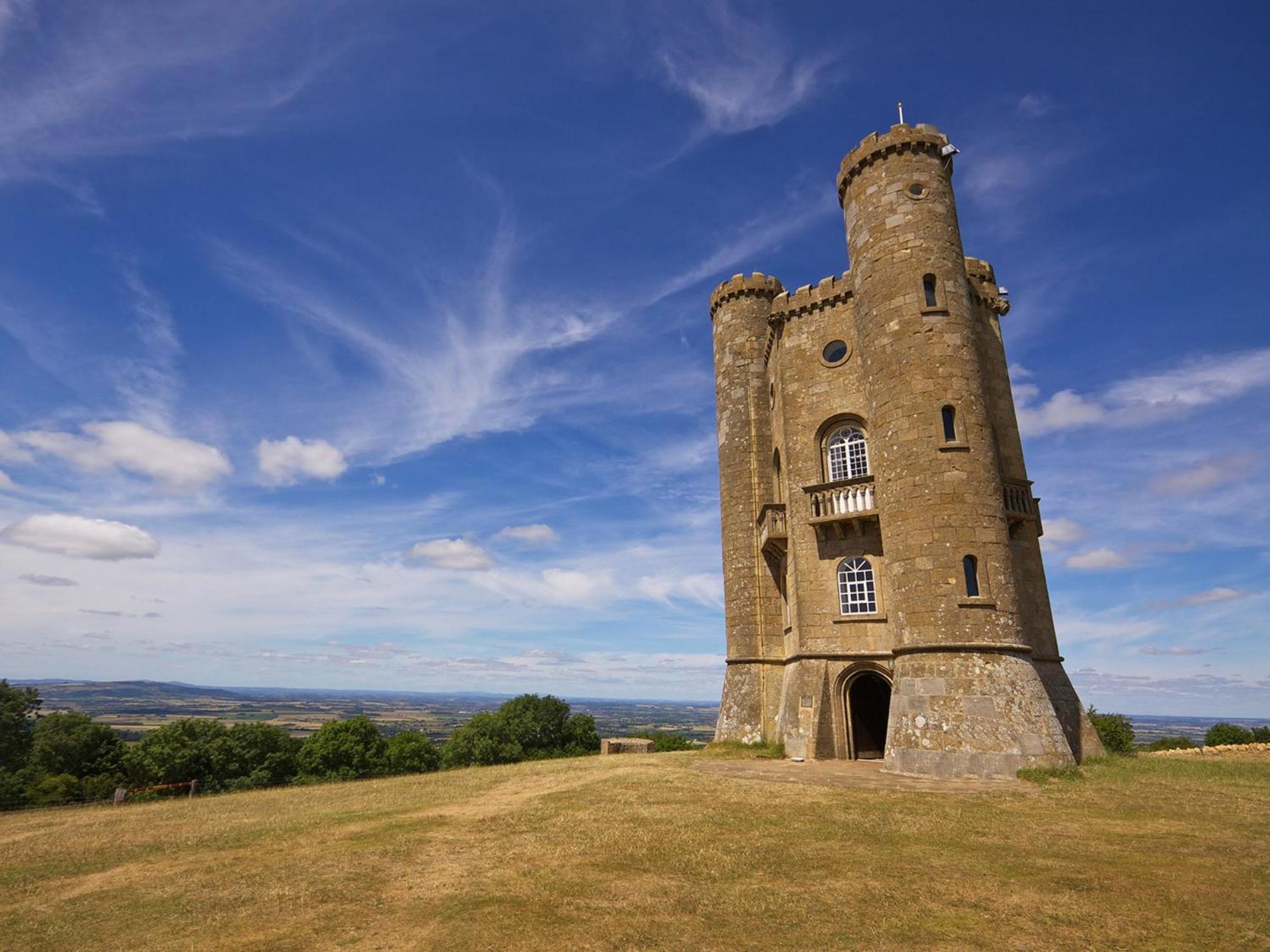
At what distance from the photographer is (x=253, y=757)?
50906mm

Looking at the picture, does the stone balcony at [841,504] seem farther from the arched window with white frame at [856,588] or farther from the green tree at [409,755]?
the green tree at [409,755]

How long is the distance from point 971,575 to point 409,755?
5350 centimetres

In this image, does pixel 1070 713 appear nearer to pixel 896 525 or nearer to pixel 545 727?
pixel 896 525

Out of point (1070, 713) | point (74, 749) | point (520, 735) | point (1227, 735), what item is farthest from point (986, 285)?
point (74, 749)

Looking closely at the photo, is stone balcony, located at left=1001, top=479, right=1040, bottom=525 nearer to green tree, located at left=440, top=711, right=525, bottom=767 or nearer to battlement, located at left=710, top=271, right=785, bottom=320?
battlement, located at left=710, top=271, right=785, bottom=320

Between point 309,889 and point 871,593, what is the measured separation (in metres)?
19.3

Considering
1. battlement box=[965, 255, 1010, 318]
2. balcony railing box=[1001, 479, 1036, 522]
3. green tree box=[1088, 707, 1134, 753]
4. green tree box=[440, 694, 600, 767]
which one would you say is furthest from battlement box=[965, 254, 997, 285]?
green tree box=[440, 694, 600, 767]

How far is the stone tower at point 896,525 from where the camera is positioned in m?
18.4

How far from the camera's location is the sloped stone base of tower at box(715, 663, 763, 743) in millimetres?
27281

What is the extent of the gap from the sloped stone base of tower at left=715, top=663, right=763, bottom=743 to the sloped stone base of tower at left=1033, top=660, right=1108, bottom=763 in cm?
1057

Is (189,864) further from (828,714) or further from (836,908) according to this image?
(828,714)

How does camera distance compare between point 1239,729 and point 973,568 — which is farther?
point 1239,729

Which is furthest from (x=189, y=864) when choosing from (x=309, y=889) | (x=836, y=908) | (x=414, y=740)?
(x=414, y=740)

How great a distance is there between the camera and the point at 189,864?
10617 millimetres
